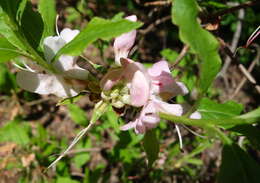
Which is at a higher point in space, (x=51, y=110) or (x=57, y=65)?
(x=57, y=65)

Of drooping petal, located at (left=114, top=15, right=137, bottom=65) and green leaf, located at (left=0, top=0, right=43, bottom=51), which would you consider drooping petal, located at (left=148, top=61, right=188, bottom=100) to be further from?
green leaf, located at (left=0, top=0, right=43, bottom=51)

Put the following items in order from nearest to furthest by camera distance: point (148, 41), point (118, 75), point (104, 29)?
1. point (104, 29)
2. point (118, 75)
3. point (148, 41)

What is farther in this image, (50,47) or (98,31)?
(50,47)

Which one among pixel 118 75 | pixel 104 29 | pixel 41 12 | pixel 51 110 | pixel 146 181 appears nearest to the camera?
pixel 104 29

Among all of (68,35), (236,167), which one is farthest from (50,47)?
(236,167)

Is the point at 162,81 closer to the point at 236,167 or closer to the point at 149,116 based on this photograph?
the point at 149,116

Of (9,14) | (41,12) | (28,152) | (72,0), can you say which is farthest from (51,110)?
(9,14)

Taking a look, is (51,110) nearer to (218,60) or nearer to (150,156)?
(150,156)
